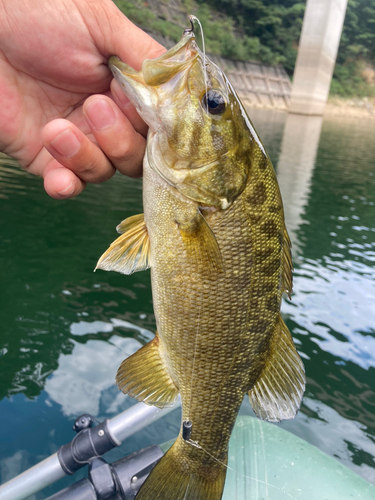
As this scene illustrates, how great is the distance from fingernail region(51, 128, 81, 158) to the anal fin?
105 centimetres

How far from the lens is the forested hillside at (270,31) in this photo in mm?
37906

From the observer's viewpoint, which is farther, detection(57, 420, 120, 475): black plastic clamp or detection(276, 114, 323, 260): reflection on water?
detection(276, 114, 323, 260): reflection on water

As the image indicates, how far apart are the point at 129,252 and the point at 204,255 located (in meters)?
0.39

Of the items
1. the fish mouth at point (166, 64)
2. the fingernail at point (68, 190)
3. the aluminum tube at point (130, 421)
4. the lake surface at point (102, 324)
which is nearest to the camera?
the fish mouth at point (166, 64)

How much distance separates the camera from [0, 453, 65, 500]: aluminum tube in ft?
7.18

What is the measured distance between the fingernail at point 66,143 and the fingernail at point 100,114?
130 millimetres

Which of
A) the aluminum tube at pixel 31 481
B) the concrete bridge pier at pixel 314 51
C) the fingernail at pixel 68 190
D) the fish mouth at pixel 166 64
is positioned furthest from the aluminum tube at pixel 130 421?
the concrete bridge pier at pixel 314 51

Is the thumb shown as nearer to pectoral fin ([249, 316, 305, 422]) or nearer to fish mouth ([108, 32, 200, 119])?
fish mouth ([108, 32, 200, 119])

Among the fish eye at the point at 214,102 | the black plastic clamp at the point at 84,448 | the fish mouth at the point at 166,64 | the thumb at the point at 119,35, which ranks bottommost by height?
the black plastic clamp at the point at 84,448

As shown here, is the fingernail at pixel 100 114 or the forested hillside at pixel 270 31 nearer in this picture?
the fingernail at pixel 100 114

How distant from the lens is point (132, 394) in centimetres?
182

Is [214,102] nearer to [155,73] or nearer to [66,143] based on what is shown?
[155,73]

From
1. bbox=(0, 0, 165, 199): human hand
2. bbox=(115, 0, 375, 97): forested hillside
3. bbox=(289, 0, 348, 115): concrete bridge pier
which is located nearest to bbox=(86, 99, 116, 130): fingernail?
bbox=(0, 0, 165, 199): human hand

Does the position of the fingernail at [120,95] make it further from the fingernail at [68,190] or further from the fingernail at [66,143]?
the fingernail at [68,190]
